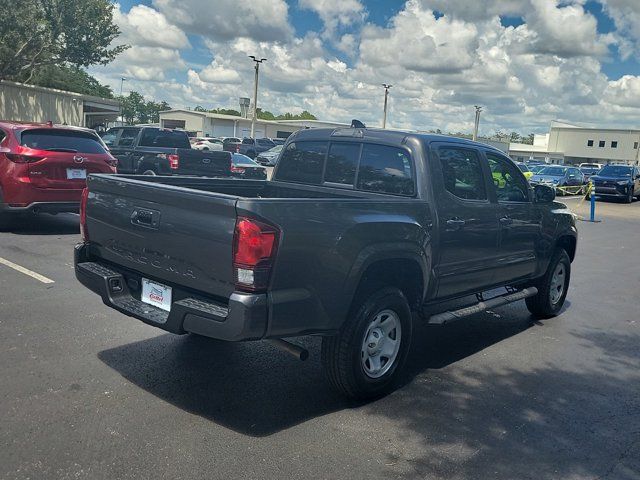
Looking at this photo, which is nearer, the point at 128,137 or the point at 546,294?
the point at 546,294

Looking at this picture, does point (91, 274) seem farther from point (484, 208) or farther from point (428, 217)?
point (484, 208)

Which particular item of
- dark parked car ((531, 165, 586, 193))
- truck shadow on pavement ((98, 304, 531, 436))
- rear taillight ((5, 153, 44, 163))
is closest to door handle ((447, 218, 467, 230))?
truck shadow on pavement ((98, 304, 531, 436))

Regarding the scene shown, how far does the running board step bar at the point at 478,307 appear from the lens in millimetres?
4770

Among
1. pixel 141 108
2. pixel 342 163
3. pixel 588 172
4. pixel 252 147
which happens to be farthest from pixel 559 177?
pixel 141 108

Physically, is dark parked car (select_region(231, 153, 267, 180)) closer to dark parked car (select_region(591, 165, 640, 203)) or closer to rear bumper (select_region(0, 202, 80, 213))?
rear bumper (select_region(0, 202, 80, 213))

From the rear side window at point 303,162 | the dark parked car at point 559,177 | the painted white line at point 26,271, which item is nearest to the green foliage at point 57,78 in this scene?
the dark parked car at point 559,177

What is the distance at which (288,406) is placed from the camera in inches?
158

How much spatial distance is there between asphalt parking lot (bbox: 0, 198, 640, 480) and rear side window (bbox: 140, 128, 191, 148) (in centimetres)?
1136

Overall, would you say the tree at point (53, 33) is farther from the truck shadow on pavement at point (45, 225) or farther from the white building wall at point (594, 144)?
the white building wall at point (594, 144)

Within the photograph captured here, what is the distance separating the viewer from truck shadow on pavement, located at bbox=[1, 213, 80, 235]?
971 cm

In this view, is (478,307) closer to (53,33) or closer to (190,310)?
(190,310)

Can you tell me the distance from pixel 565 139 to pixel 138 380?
104 meters

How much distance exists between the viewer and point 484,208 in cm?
519

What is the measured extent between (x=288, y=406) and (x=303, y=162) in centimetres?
241
